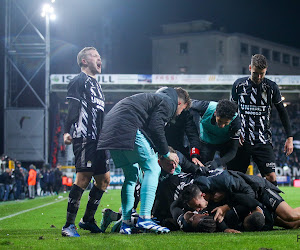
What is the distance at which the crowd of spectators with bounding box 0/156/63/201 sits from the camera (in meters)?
22.0

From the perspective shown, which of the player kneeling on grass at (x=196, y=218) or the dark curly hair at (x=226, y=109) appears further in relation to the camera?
the dark curly hair at (x=226, y=109)

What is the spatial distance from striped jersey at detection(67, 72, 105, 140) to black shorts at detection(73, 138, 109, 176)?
74 millimetres

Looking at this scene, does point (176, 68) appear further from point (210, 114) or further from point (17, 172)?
point (210, 114)

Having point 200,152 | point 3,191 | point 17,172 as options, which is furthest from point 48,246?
point 17,172

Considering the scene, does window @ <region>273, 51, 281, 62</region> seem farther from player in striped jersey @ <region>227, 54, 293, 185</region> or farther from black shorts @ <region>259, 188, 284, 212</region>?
black shorts @ <region>259, 188, 284, 212</region>

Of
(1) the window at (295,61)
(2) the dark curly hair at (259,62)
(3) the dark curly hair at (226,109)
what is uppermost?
(1) the window at (295,61)

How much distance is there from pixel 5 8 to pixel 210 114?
29.8m

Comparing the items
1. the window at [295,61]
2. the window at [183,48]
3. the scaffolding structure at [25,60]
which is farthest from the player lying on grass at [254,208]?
the window at [295,61]

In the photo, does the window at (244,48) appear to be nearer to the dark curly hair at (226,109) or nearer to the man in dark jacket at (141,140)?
the dark curly hair at (226,109)

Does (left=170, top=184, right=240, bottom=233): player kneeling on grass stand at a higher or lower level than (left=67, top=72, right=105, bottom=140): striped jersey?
lower

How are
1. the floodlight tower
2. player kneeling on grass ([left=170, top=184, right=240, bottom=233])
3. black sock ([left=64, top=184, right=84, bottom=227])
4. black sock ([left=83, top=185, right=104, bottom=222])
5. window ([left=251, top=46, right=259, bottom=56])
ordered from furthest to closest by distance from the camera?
window ([left=251, top=46, right=259, bottom=56])
the floodlight tower
black sock ([left=83, top=185, right=104, bottom=222])
black sock ([left=64, top=184, right=84, bottom=227])
player kneeling on grass ([left=170, top=184, right=240, bottom=233])

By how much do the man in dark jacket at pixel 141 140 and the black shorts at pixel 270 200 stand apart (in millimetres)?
1228

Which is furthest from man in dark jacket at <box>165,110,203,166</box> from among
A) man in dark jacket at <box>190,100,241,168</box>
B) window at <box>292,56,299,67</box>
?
window at <box>292,56,299,67</box>

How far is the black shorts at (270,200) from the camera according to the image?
637 cm
